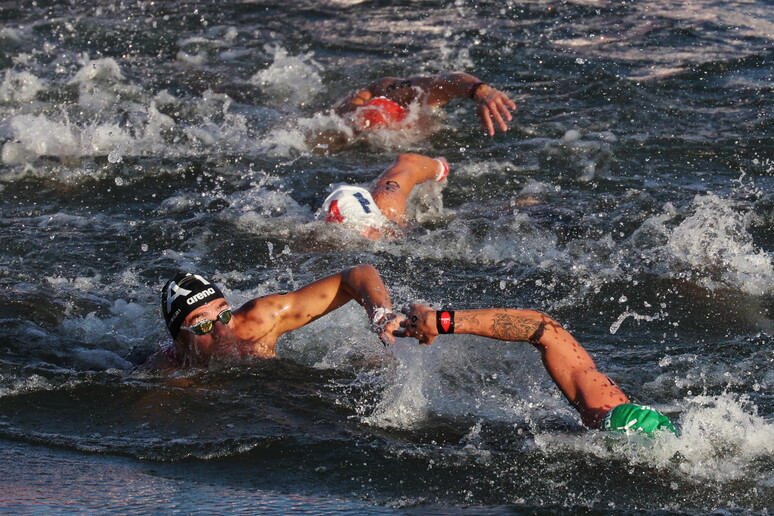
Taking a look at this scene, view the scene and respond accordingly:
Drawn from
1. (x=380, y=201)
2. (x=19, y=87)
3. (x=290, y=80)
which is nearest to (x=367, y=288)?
(x=380, y=201)

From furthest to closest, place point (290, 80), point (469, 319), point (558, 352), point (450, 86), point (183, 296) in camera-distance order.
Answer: point (290, 80), point (450, 86), point (183, 296), point (558, 352), point (469, 319)

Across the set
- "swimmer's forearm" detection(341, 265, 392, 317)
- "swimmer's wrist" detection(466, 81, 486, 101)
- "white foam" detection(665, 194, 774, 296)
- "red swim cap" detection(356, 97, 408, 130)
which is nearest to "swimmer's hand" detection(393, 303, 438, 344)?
"swimmer's forearm" detection(341, 265, 392, 317)

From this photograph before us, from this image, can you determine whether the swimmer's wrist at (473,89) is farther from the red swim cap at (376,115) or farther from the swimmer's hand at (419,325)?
the swimmer's hand at (419,325)

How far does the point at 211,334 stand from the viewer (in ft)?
21.2

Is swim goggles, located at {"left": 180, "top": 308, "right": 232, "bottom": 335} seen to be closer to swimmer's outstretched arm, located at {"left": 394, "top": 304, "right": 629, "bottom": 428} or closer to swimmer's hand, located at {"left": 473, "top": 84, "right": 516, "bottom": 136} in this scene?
swimmer's outstretched arm, located at {"left": 394, "top": 304, "right": 629, "bottom": 428}

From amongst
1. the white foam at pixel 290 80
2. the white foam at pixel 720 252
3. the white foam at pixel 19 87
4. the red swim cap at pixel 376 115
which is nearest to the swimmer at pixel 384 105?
the red swim cap at pixel 376 115

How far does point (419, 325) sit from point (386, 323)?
0.18 metres

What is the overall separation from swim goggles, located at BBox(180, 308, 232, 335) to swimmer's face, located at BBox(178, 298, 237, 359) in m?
0.01

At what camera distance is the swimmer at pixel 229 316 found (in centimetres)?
631

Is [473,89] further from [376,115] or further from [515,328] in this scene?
[515,328]

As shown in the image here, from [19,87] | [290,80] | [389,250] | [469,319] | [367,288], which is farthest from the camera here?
[290,80]

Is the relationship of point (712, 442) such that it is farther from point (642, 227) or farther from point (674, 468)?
point (642, 227)

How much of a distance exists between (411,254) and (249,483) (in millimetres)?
3438

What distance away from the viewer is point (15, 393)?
20.3ft
